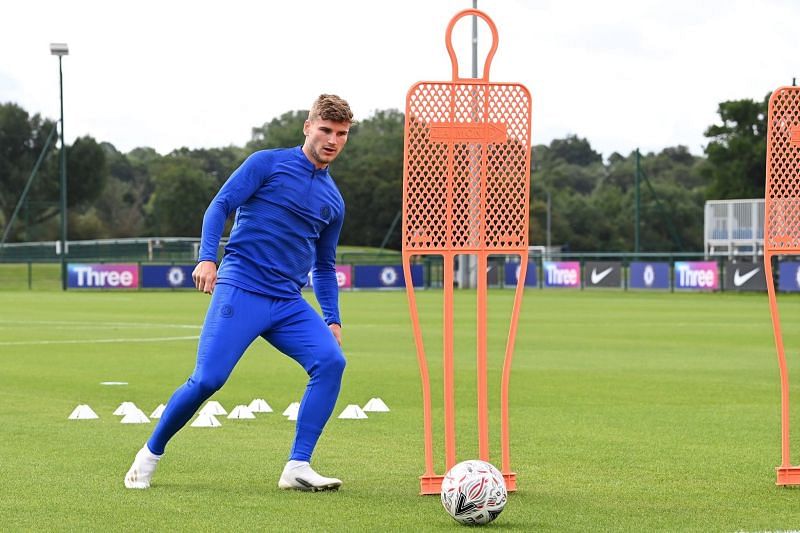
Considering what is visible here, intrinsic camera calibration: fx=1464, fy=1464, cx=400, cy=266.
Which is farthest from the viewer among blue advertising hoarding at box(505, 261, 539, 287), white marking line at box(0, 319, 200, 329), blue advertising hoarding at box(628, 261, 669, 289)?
blue advertising hoarding at box(505, 261, 539, 287)

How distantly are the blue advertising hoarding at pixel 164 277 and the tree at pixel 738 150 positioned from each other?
36.5 m

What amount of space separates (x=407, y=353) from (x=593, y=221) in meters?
87.4

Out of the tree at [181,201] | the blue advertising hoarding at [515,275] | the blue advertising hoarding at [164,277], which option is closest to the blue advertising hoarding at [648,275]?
the blue advertising hoarding at [515,275]

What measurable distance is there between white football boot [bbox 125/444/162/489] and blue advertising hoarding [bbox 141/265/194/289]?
4837 cm

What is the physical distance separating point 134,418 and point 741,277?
40.2 m

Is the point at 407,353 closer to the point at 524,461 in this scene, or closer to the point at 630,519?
the point at 524,461

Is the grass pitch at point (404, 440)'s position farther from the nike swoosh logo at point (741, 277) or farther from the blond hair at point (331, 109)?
the nike swoosh logo at point (741, 277)

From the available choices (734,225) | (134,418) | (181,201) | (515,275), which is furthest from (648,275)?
(181,201)

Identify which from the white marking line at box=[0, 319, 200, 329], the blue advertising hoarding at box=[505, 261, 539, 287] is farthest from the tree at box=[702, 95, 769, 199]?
the white marking line at box=[0, 319, 200, 329]

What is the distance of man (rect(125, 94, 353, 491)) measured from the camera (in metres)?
7.98

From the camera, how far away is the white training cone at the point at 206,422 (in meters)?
11.5

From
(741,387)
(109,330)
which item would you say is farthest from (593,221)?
(741,387)

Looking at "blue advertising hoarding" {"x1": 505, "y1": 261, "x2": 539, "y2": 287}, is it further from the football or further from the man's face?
the football

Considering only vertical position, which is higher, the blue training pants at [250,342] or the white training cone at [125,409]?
the blue training pants at [250,342]
